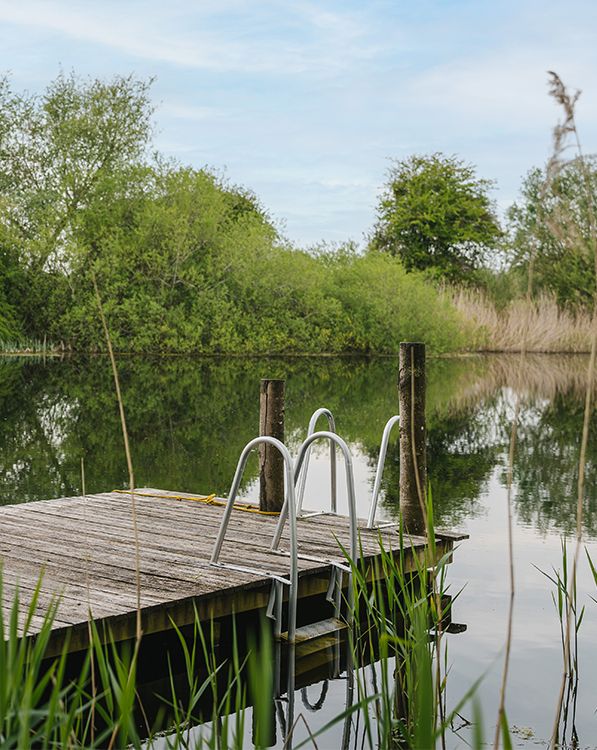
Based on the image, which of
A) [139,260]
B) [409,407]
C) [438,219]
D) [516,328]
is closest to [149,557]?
[409,407]

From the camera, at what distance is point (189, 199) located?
107ft

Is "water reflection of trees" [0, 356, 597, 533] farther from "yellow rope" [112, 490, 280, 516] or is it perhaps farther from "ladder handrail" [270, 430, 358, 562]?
"yellow rope" [112, 490, 280, 516]

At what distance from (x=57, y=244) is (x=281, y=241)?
6852 mm

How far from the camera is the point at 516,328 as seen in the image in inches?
1438

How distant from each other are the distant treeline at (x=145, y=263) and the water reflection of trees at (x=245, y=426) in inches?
126

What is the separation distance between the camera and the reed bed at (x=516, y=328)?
3619cm

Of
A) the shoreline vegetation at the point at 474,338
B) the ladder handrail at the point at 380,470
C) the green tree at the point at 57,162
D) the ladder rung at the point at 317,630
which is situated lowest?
the ladder rung at the point at 317,630

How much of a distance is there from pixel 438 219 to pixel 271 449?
39700mm

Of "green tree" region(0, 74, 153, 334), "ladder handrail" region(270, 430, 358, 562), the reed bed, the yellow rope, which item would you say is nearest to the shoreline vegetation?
the reed bed

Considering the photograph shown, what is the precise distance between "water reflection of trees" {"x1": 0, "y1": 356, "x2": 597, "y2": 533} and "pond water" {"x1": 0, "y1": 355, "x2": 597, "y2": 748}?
3cm

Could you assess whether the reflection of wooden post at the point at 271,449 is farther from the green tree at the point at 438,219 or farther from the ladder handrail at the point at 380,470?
the green tree at the point at 438,219

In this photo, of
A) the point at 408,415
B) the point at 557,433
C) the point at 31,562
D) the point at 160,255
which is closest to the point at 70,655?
the point at 31,562

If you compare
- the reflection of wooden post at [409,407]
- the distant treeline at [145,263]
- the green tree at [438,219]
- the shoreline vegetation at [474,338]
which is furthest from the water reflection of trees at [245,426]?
the green tree at [438,219]

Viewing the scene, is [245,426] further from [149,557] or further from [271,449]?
[149,557]
